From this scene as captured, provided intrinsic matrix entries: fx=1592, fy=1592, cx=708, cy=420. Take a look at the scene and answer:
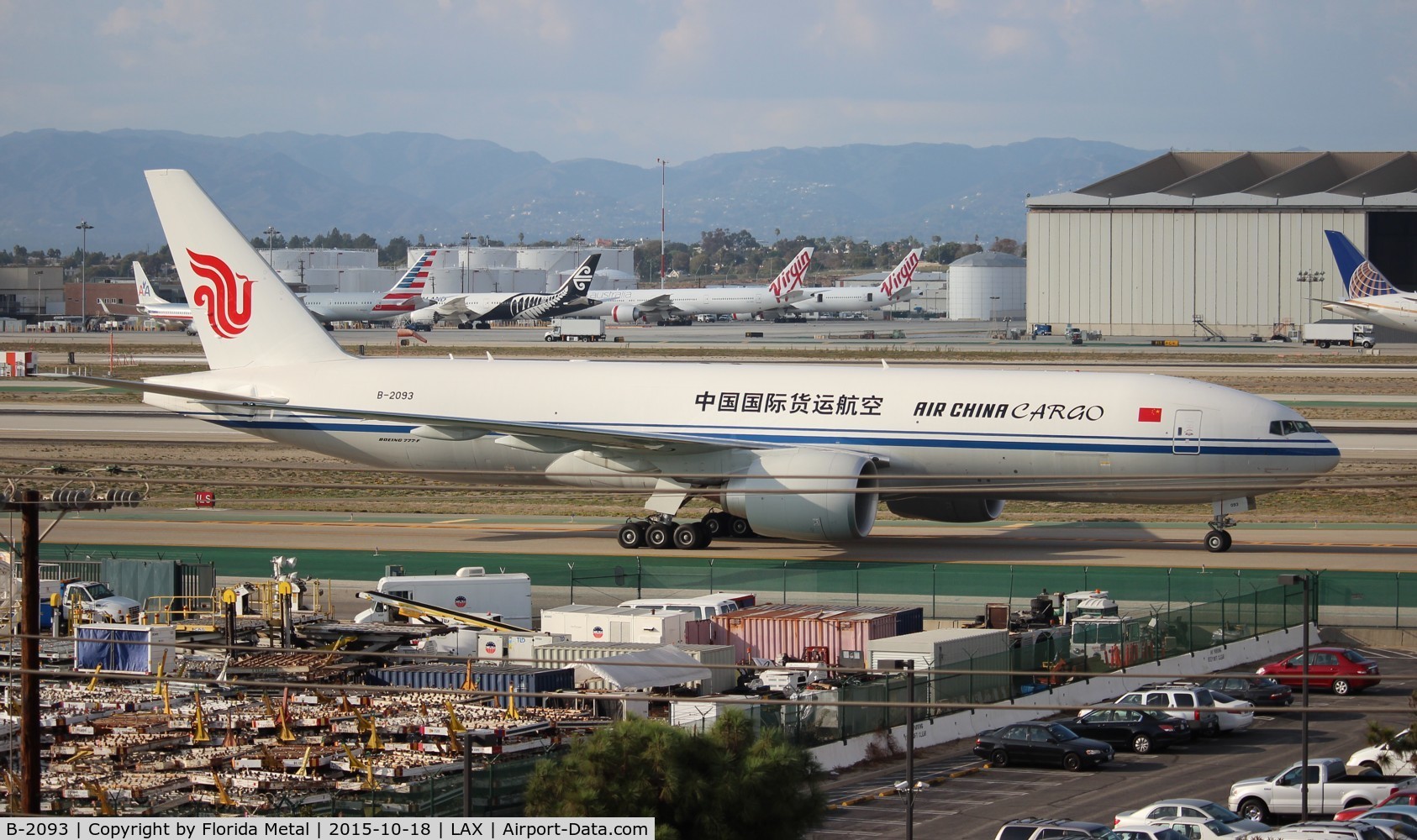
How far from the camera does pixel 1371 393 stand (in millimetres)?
74875

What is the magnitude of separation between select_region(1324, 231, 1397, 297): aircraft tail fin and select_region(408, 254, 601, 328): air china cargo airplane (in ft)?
208

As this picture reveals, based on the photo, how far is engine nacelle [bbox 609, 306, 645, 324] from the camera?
155 meters

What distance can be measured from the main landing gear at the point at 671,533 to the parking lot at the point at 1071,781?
41.4ft

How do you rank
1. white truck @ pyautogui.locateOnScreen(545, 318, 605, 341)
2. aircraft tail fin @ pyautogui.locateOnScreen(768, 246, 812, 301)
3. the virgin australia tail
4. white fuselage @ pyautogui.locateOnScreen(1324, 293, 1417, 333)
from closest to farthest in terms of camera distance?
the virgin australia tail < white fuselage @ pyautogui.locateOnScreen(1324, 293, 1417, 333) < white truck @ pyautogui.locateOnScreen(545, 318, 605, 341) < aircraft tail fin @ pyautogui.locateOnScreen(768, 246, 812, 301)

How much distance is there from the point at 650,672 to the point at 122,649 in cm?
930

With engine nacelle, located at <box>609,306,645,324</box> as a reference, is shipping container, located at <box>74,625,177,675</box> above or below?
below

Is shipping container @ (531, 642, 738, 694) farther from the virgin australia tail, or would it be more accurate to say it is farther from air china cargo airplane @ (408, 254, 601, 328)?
air china cargo airplane @ (408, 254, 601, 328)

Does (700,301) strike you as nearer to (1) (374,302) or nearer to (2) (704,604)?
(1) (374,302)

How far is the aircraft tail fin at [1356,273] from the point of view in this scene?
344 feet

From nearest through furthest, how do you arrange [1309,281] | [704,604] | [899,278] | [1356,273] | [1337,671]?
[1337,671]
[704,604]
[1356,273]
[1309,281]
[899,278]

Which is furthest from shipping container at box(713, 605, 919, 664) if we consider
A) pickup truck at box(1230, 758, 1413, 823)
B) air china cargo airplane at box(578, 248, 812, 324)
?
air china cargo airplane at box(578, 248, 812, 324)

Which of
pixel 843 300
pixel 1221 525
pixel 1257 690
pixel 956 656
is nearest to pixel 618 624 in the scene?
pixel 956 656

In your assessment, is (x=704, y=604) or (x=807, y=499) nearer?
(x=704, y=604)

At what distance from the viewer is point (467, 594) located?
32.3 metres
